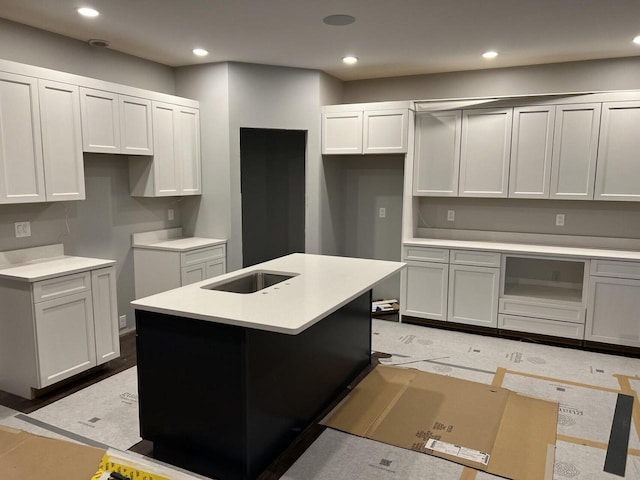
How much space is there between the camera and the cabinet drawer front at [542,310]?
4.18 m

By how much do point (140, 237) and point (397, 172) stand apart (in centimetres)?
284

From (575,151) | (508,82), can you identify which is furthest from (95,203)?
(575,151)

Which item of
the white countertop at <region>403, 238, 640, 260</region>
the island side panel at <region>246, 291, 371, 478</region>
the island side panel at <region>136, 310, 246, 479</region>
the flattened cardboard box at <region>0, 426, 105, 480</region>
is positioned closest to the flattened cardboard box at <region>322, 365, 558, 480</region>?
the island side panel at <region>246, 291, 371, 478</region>

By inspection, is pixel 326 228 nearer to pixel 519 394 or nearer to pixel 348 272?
pixel 348 272

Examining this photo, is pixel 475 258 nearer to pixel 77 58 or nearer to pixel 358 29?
pixel 358 29

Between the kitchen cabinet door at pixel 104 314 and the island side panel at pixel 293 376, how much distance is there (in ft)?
5.55

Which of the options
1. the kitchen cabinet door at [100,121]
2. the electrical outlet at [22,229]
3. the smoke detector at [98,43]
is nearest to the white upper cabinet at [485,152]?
the kitchen cabinet door at [100,121]

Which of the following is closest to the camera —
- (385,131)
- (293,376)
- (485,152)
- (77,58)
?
(293,376)

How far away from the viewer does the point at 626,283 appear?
13.1ft

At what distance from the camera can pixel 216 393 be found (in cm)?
232

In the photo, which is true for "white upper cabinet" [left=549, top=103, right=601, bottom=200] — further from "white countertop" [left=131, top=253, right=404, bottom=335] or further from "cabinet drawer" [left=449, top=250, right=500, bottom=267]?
"white countertop" [left=131, top=253, right=404, bottom=335]

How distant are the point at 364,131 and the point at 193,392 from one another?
132 inches

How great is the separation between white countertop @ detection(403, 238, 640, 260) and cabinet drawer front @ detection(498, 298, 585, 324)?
472 millimetres

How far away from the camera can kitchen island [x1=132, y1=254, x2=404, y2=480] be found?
226 cm
